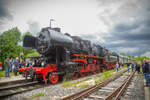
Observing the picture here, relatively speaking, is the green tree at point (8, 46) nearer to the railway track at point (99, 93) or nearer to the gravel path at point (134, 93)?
the railway track at point (99, 93)

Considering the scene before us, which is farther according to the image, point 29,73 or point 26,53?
point 26,53

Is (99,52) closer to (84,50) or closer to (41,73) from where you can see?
(84,50)

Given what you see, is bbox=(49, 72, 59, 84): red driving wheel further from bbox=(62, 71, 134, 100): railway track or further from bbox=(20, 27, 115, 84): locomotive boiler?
bbox=(62, 71, 134, 100): railway track

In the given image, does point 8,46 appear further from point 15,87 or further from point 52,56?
point 15,87

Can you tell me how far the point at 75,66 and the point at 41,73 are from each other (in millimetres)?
3081

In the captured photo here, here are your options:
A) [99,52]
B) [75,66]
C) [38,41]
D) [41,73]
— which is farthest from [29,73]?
[99,52]

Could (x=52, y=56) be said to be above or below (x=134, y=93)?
above

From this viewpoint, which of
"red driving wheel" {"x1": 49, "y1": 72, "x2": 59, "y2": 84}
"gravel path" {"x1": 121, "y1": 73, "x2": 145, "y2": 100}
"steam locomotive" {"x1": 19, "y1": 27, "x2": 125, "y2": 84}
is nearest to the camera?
"gravel path" {"x1": 121, "y1": 73, "x2": 145, "y2": 100}

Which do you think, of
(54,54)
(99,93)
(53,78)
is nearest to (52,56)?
(54,54)

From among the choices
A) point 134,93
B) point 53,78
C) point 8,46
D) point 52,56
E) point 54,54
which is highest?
point 8,46

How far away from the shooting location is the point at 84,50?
1175cm

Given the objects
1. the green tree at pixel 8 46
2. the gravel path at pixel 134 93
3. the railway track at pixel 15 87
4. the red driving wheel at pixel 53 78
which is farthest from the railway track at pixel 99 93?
the green tree at pixel 8 46

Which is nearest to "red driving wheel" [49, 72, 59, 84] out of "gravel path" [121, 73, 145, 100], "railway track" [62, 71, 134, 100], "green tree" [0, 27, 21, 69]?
"railway track" [62, 71, 134, 100]

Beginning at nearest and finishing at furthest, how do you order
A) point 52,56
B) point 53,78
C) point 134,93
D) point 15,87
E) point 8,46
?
point 134,93 → point 15,87 → point 53,78 → point 52,56 → point 8,46
